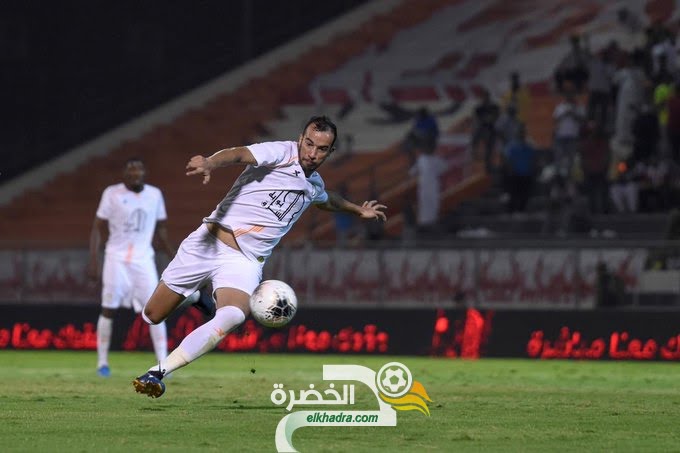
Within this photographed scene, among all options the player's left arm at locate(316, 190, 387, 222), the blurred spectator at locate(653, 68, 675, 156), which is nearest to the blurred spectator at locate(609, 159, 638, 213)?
the blurred spectator at locate(653, 68, 675, 156)

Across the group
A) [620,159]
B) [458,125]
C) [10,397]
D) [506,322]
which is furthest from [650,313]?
[458,125]

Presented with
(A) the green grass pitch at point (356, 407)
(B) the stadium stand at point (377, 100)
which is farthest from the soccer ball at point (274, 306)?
(B) the stadium stand at point (377, 100)

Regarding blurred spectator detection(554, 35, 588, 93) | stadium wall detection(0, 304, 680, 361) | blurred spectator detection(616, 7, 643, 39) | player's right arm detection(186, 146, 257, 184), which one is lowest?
stadium wall detection(0, 304, 680, 361)

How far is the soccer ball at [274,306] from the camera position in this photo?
10.9m

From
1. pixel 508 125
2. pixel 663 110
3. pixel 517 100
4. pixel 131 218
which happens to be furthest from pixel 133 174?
pixel 517 100

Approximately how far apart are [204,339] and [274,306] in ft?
1.80

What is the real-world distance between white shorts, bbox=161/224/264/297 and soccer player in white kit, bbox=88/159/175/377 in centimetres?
468

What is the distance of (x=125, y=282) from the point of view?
16.5 meters

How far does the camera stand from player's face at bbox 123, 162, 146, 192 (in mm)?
16203

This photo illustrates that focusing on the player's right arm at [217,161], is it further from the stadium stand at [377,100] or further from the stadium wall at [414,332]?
the stadium stand at [377,100]

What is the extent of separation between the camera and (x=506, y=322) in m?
20.7

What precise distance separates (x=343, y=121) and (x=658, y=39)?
1024 cm

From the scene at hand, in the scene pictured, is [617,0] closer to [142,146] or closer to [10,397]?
[142,146]

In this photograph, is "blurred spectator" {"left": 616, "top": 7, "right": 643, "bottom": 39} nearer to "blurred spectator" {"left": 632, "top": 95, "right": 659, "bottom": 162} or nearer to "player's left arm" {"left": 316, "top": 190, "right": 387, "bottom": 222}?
"blurred spectator" {"left": 632, "top": 95, "right": 659, "bottom": 162}
